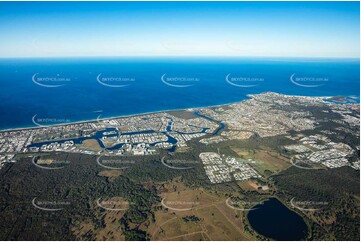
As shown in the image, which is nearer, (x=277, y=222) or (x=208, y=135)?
(x=277, y=222)

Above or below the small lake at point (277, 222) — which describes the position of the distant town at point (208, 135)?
above

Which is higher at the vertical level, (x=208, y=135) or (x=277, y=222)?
(x=208, y=135)

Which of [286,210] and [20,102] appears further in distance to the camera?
[20,102]

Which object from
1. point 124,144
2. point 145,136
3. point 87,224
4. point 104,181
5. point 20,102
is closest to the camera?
point 87,224

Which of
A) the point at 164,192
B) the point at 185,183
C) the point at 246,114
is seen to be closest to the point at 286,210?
the point at 185,183

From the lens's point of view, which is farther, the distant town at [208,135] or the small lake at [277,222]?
the distant town at [208,135]

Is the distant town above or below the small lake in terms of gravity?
above

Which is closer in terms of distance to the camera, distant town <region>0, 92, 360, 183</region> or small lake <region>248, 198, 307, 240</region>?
small lake <region>248, 198, 307, 240</region>

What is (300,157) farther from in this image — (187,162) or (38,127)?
(38,127)
